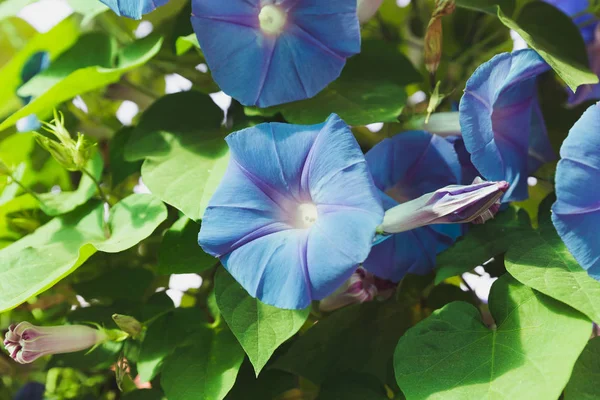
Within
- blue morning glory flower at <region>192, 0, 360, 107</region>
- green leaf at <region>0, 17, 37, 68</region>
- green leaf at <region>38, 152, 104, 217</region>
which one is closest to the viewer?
blue morning glory flower at <region>192, 0, 360, 107</region>

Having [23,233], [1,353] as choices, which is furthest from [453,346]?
[1,353]

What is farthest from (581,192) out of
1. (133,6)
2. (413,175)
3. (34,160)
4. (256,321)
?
(34,160)

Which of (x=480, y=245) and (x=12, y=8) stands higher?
(x=12, y=8)

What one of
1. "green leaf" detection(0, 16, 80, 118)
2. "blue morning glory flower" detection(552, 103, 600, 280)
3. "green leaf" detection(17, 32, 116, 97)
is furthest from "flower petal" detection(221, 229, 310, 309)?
"green leaf" detection(0, 16, 80, 118)

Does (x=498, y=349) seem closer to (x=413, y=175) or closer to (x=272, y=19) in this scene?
(x=413, y=175)

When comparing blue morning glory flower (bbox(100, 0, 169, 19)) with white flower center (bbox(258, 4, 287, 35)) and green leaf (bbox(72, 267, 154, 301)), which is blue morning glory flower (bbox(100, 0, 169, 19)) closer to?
white flower center (bbox(258, 4, 287, 35))

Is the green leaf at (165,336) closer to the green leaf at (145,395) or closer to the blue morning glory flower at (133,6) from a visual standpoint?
the green leaf at (145,395)

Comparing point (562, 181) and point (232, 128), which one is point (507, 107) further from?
point (232, 128)
